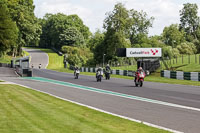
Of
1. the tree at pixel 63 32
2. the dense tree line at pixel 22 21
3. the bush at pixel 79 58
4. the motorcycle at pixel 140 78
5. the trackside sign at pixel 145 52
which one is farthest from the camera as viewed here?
the tree at pixel 63 32

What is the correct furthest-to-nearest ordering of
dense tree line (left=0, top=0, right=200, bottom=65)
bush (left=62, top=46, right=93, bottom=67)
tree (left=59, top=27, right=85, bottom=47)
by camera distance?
tree (left=59, top=27, right=85, bottom=47) < bush (left=62, top=46, right=93, bottom=67) < dense tree line (left=0, top=0, right=200, bottom=65)

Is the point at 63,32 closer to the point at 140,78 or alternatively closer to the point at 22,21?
the point at 22,21

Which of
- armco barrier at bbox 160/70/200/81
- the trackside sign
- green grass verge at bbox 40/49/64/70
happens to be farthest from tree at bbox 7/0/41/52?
armco barrier at bbox 160/70/200/81

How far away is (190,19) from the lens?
120438 mm

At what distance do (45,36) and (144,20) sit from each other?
60.6 m

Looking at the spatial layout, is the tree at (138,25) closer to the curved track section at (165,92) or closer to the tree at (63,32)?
the tree at (63,32)

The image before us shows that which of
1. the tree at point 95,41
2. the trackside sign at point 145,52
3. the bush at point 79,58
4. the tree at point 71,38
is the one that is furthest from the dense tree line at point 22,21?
the trackside sign at point 145,52

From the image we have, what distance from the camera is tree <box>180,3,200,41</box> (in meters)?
119

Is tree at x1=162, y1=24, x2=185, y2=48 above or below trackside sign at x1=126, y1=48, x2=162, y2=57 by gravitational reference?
above

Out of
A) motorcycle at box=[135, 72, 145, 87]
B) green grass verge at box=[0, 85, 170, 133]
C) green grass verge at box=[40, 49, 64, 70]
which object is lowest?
green grass verge at box=[0, 85, 170, 133]

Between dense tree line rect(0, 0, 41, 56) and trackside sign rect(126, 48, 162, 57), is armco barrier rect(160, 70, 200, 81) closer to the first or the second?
trackside sign rect(126, 48, 162, 57)

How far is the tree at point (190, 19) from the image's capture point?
392ft

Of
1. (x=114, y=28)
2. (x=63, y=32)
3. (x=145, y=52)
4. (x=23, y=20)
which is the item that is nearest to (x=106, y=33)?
(x=114, y=28)

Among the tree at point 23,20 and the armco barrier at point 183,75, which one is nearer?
the armco barrier at point 183,75
